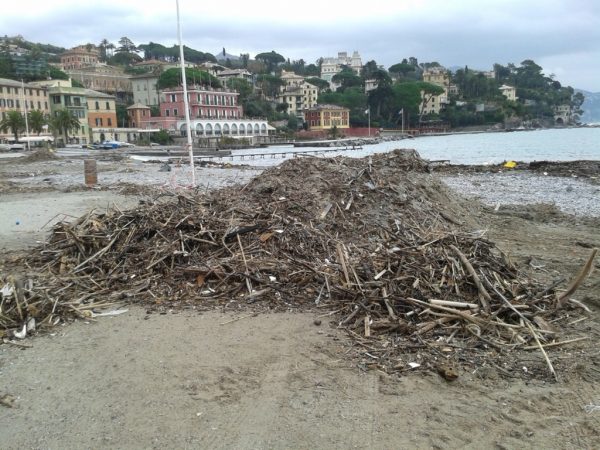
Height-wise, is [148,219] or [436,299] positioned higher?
[148,219]

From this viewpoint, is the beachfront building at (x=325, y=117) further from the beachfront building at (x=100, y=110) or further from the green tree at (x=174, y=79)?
the beachfront building at (x=100, y=110)

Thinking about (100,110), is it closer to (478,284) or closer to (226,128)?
(226,128)

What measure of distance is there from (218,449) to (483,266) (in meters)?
3.71

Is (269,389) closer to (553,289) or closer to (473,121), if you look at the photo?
(553,289)

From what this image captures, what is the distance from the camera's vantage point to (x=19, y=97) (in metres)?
72.8

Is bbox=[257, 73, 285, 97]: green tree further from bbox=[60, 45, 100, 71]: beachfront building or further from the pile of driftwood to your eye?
the pile of driftwood

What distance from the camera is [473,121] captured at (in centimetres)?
13538

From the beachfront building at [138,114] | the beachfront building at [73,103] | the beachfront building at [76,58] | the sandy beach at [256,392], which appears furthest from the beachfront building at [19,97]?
the beachfront building at [76,58]

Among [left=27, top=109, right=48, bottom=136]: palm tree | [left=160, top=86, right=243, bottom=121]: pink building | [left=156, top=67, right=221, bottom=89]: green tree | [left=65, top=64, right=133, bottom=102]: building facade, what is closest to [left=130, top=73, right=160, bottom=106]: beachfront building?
[left=156, top=67, right=221, bottom=89]: green tree

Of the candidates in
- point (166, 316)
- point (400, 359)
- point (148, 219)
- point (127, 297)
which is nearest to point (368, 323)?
point (400, 359)

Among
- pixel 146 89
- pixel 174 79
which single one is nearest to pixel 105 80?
pixel 146 89

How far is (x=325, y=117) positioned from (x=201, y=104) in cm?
3351

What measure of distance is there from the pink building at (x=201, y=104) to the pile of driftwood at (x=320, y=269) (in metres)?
76.8

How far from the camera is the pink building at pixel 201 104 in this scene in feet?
274
